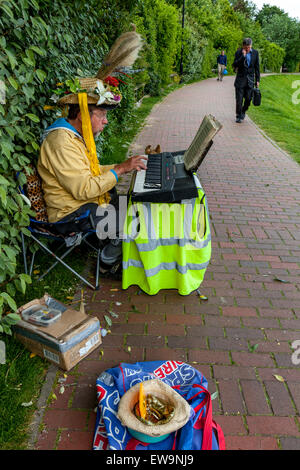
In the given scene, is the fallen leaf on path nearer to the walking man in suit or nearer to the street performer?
the street performer

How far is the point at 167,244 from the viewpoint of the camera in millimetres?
3041

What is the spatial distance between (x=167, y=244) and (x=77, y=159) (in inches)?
39.7

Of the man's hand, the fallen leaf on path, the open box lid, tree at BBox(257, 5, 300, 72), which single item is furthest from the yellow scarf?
tree at BBox(257, 5, 300, 72)

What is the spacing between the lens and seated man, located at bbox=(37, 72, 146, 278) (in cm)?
280

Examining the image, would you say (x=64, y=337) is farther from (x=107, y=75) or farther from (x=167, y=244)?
(x=107, y=75)

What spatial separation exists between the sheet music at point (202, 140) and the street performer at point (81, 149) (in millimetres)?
421

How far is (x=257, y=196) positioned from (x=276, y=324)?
309 cm

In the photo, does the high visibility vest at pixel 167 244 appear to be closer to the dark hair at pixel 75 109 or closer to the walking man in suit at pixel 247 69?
the dark hair at pixel 75 109

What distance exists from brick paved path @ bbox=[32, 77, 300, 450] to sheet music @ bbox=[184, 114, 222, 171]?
1.23 m

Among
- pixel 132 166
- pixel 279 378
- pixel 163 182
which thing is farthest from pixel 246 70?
pixel 279 378

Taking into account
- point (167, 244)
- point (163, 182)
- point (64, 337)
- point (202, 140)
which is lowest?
point (64, 337)

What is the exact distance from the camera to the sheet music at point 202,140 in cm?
252

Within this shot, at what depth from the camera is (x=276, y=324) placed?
302cm

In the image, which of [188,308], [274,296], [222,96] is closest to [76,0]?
[188,308]
